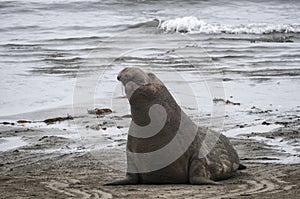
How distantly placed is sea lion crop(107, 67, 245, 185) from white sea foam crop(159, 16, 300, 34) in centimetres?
1964

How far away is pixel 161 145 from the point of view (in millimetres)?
6145

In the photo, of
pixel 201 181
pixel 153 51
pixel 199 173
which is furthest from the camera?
pixel 153 51

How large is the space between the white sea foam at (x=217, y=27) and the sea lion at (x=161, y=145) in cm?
1964

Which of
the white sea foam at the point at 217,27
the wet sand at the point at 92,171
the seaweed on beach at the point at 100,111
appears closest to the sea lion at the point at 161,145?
the wet sand at the point at 92,171

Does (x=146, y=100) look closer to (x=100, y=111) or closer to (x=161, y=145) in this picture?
(x=161, y=145)

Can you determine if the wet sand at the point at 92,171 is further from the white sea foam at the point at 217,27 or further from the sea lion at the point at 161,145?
the white sea foam at the point at 217,27

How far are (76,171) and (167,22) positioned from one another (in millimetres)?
21911

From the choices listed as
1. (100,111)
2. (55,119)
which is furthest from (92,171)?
(100,111)

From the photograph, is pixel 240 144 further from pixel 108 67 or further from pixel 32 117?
pixel 108 67

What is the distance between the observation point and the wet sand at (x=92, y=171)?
225 inches

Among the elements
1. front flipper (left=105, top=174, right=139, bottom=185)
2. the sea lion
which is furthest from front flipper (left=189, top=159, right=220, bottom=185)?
front flipper (left=105, top=174, right=139, bottom=185)

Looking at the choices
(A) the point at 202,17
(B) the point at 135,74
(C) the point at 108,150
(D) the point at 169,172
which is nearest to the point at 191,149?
(D) the point at 169,172

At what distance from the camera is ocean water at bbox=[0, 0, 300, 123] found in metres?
12.2

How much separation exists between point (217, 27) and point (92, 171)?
19.9m
